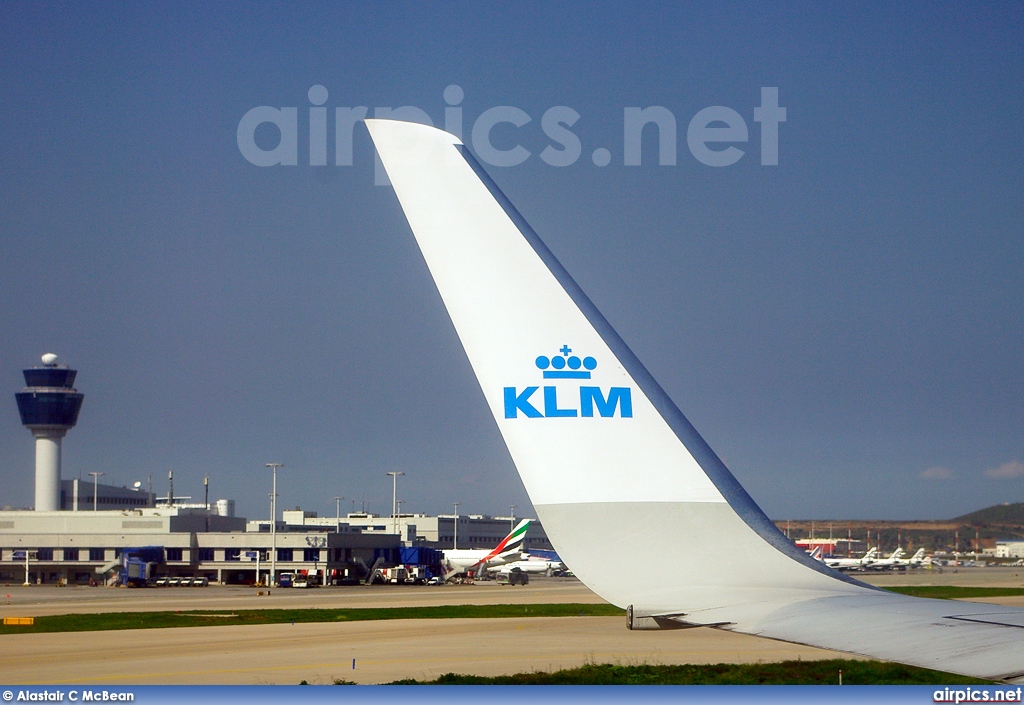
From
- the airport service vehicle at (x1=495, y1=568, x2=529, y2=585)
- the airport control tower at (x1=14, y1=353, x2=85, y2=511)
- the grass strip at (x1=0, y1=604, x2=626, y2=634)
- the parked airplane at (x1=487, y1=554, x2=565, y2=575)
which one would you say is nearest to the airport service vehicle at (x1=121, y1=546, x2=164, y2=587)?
the parked airplane at (x1=487, y1=554, x2=565, y2=575)

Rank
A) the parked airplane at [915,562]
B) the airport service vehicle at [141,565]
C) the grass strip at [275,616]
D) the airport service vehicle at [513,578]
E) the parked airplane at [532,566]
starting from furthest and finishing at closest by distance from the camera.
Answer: the parked airplane at [915,562], the parked airplane at [532,566], the airport service vehicle at [513,578], the airport service vehicle at [141,565], the grass strip at [275,616]

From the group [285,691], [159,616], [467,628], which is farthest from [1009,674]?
[159,616]

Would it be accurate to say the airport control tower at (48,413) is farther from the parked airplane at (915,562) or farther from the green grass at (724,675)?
the green grass at (724,675)

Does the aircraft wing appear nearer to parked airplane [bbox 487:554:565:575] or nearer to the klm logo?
the klm logo

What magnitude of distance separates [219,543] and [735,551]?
9712 cm

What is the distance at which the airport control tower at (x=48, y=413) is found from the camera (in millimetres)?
142125

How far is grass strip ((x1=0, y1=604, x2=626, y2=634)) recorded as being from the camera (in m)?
41.8

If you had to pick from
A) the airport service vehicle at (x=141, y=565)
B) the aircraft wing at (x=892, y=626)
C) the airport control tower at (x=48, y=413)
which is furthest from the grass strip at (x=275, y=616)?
the airport control tower at (x=48, y=413)

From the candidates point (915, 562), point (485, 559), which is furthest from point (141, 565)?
point (915, 562)

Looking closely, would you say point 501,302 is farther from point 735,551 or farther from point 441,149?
point 735,551

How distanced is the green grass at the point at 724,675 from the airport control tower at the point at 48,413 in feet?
442

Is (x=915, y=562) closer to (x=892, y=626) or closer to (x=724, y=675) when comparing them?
(x=724, y=675)

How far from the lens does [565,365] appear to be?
245 inches

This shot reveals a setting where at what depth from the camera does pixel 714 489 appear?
20.5ft
